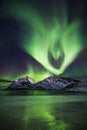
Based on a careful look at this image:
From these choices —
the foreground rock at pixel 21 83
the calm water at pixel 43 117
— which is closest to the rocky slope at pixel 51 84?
the foreground rock at pixel 21 83

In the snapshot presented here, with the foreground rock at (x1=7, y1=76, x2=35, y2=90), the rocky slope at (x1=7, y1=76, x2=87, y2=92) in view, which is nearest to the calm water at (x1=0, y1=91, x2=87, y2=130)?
the foreground rock at (x1=7, y1=76, x2=35, y2=90)

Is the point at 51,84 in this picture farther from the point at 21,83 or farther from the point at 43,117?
the point at 43,117

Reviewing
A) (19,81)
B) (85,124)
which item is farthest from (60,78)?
(85,124)

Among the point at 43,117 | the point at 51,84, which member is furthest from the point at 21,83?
A: the point at 43,117

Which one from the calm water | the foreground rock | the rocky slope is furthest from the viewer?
the rocky slope

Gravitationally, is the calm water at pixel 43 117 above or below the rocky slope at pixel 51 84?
below

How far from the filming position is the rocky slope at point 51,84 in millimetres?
20156

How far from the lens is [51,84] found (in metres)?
21.4

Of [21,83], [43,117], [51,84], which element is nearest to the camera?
[43,117]

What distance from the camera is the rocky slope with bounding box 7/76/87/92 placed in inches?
794

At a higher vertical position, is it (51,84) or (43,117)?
(51,84)

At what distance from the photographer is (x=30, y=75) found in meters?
20.0

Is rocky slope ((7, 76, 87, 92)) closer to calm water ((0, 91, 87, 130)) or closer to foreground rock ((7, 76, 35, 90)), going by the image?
foreground rock ((7, 76, 35, 90))

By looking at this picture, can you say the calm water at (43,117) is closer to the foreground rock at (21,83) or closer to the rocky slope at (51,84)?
the foreground rock at (21,83)
